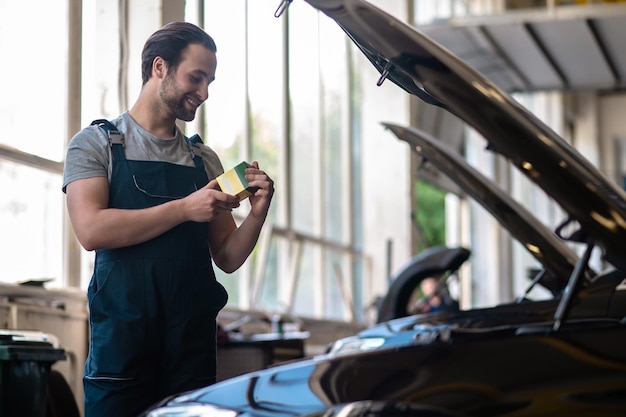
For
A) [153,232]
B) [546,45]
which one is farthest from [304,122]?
[153,232]

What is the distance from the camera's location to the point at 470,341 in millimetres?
2543

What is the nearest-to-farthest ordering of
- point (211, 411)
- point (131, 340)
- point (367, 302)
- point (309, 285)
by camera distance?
point (211, 411), point (131, 340), point (309, 285), point (367, 302)

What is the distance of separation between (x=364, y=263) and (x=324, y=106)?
82.6 inches

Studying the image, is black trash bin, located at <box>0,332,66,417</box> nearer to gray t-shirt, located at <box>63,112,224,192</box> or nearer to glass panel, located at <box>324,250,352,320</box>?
gray t-shirt, located at <box>63,112,224,192</box>

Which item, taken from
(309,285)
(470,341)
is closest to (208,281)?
(470,341)

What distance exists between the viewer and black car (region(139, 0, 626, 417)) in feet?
7.77

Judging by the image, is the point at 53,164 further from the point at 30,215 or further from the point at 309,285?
the point at 309,285

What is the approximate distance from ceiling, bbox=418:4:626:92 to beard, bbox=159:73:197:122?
9.42 metres

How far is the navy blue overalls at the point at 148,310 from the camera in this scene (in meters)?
3.01

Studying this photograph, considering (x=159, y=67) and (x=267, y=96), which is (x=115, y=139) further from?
(x=267, y=96)

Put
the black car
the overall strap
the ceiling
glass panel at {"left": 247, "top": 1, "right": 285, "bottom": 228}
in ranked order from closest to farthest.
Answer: the black car, the overall strap, glass panel at {"left": 247, "top": 1, "right": 285, "bottom": 228}, the ceiling

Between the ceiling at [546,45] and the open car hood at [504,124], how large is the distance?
31.8 ft

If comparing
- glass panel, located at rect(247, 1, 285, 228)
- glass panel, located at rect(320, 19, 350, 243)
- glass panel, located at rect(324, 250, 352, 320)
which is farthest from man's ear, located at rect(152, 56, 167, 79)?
glass panel, located at rect(324, 250, 352, 320)

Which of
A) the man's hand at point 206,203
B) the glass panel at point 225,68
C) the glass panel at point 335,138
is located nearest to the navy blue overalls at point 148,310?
the man's hand at point 206,203
